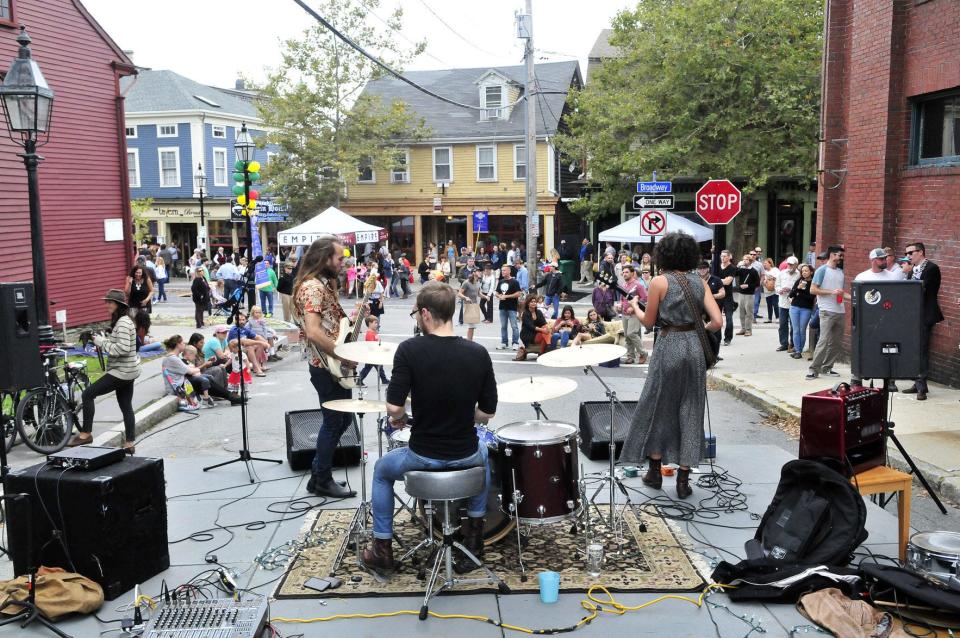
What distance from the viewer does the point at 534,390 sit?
18.1 feet

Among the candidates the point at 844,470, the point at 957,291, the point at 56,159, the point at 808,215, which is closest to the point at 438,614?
the point at 844,470

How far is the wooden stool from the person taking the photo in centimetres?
538

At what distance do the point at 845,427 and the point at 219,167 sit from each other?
1670 inches

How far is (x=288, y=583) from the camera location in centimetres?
525

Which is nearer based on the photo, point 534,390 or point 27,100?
point 534,390

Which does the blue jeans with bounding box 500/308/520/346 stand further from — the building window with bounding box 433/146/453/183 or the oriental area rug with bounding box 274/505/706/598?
the building window with bounding box 433/146/453/183

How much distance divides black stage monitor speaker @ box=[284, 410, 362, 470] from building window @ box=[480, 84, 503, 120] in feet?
102

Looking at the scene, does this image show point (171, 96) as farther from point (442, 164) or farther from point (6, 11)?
point (6, 11)

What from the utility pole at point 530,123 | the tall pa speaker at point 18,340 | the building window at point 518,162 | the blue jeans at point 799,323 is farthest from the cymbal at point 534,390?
the building window at point 518,162

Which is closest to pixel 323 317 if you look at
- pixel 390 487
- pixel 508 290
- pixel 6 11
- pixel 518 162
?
pixel 390 487

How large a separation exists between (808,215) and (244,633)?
102 feet

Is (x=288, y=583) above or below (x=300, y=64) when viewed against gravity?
below

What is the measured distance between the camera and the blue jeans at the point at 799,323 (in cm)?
1391

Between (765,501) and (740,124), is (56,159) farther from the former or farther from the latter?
(740,124)
